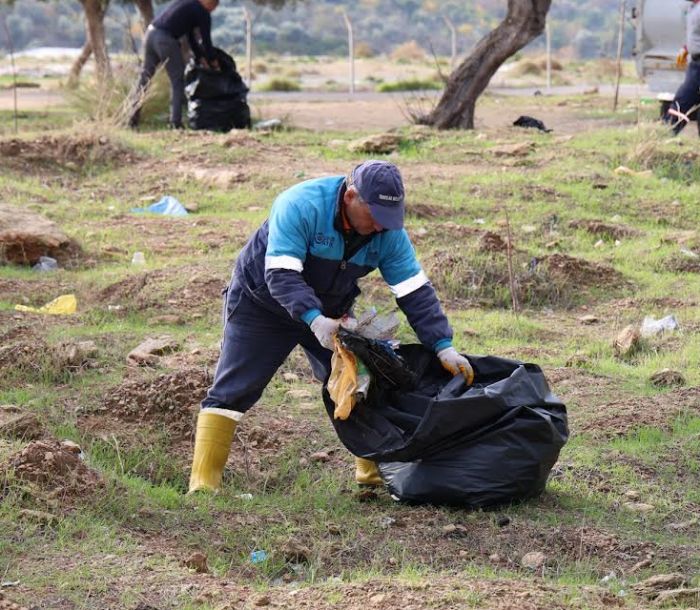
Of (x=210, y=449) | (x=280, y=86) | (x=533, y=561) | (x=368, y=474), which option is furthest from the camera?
(x=280, y=86)

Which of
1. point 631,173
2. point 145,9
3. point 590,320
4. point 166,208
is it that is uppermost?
point 145,9

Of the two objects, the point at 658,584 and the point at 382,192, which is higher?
the point at 382,192

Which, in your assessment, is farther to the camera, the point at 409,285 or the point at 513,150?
the point at 513,150

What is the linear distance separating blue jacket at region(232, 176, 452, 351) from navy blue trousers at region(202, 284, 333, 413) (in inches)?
3.0

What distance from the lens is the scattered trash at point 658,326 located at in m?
7.76

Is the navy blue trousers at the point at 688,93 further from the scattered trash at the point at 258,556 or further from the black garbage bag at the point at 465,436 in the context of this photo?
the scattered trash at the point at 258,556

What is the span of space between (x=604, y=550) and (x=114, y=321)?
4166 mm

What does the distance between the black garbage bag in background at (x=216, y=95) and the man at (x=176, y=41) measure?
11 centimetres

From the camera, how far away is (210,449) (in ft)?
16.8

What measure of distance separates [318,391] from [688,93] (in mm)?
7961

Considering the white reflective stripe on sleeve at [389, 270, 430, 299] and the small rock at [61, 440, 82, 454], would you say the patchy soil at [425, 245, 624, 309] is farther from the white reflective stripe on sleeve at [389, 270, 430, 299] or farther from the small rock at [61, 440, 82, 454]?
the small rock at [61, 440, 82, 454]

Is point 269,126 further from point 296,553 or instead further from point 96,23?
point 296,553

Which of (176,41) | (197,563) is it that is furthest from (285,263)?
(176,41)

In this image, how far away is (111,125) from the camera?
1309 centimetres
